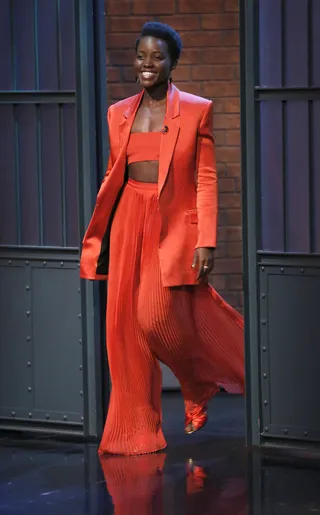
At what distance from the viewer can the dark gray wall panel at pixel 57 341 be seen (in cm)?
686

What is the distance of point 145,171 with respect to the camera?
20.9ft

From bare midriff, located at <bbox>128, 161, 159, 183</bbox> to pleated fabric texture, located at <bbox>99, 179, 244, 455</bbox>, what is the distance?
0.11ft

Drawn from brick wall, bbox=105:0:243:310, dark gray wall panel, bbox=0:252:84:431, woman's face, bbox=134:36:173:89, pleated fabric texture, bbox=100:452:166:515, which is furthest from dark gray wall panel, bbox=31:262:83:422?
brick wall, bbox=105:0:243:310

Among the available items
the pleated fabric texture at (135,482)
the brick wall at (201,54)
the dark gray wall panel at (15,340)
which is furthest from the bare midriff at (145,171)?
the brick wall at (201,54)

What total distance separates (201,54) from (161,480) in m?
2.89

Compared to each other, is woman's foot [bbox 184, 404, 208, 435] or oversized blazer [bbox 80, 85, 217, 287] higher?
oversized blazer [bbox 80, 85, 217, 287]

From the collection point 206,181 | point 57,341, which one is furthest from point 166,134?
point 57,341

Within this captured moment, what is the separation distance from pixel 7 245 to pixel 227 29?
198cm

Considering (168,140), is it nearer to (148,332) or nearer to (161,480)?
(148,332)

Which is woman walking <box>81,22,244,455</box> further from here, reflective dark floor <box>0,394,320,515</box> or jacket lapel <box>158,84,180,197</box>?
reflective dark floor <box>0,394,320,515</box>

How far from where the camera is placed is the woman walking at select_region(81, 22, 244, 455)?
6.29 m

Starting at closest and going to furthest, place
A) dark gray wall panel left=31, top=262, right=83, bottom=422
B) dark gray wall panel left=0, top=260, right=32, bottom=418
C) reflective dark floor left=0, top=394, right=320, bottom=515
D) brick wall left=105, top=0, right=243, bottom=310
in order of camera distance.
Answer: reflective dark floor left=0, top=394, right=320, bottom=515 < dark gray wall panel left=31, top=262, right=83, bottom=422 < dark gray wall panel left=0, top=260, right=32, bottom=418 < brick wall left=105, top=0, right=243, bottom=310

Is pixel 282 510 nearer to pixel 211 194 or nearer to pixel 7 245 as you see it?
pixel 211 194

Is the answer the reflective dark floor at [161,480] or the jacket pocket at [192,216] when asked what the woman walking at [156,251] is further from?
the reflective dark floor at [161,480]
